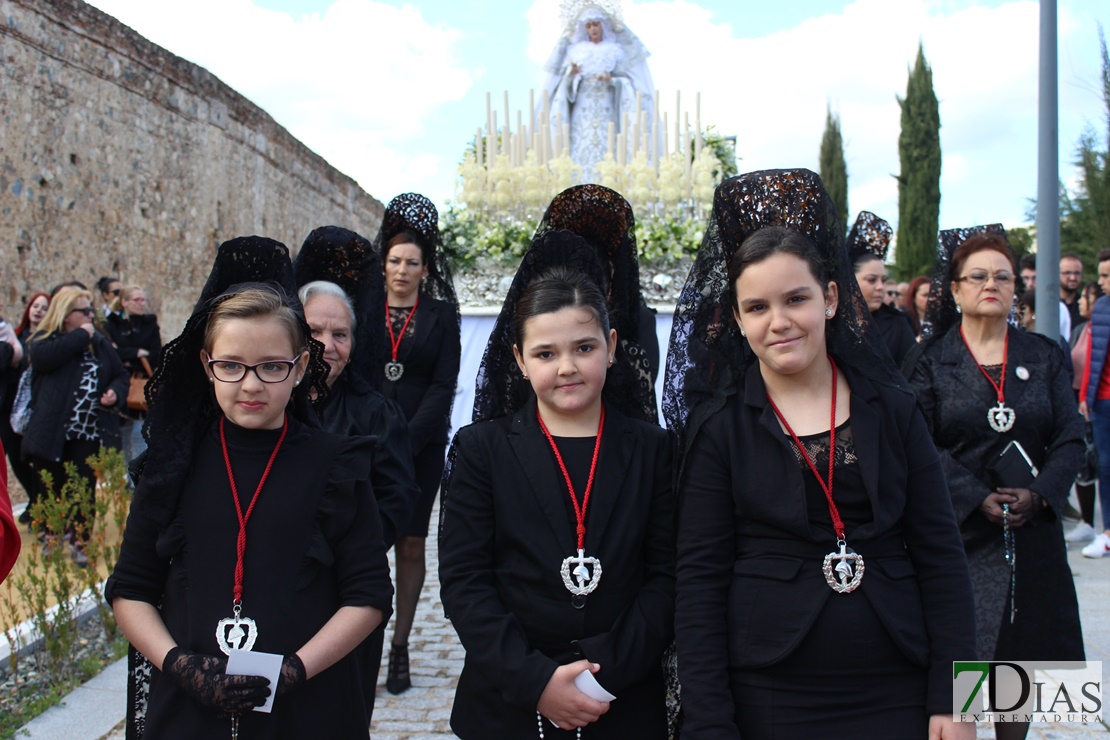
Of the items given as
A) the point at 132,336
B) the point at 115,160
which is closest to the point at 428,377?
the point at 132,336

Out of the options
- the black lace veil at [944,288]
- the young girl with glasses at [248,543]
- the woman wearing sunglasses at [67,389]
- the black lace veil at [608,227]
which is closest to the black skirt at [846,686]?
the young girl with glasses at [248,543]

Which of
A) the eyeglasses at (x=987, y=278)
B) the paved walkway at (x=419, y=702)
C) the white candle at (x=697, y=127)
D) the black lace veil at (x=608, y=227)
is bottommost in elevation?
the paved walkway at (x=419, y=702)

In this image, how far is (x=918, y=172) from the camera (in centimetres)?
2794

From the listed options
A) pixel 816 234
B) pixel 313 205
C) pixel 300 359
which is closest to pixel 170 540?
pixel 300 359

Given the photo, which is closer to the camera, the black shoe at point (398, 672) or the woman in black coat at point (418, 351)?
the black shoe at point (398, 672)

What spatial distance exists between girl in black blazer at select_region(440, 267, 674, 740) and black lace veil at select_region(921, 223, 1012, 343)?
65.2 inches

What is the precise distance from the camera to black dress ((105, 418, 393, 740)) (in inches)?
79.5

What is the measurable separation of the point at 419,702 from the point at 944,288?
2.64 metres

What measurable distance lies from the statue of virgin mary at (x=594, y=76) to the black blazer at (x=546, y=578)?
21.6 feet

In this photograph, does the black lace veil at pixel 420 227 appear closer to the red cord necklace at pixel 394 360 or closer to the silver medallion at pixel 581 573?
the red cord necklace at pixel 394 360

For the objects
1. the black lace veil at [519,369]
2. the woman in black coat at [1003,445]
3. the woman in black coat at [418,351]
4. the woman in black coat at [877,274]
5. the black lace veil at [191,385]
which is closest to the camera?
the black lace veil at [191,385]

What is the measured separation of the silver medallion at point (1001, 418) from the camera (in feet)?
10.1

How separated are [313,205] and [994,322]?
15619mm

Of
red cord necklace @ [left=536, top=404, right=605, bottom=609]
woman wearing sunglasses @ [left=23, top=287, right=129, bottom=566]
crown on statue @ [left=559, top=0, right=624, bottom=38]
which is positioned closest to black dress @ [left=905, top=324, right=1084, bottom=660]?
red cord necklace @ [left=536, top=404, right=605, bottom=609]
